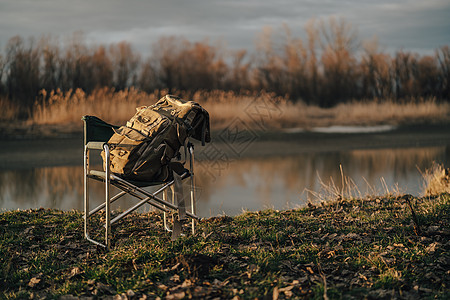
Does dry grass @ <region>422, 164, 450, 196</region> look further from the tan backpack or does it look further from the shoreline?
the tan backpack

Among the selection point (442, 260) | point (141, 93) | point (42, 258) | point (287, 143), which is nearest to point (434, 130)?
point (287, 143)

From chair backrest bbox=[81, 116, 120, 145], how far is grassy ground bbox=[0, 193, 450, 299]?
879 mm

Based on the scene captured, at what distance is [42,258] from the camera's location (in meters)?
3.69

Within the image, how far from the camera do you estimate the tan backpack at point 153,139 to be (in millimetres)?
3891

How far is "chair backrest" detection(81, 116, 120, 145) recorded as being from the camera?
4125mm

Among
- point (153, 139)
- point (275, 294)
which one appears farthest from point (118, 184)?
point (275, 294)

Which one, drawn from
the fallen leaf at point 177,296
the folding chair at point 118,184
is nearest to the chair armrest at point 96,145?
the folding chair at point 118,184

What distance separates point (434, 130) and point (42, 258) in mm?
16976

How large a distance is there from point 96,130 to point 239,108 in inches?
412

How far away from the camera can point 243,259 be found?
11.2 ft

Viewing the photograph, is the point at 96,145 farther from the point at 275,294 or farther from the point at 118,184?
the point at 275,294

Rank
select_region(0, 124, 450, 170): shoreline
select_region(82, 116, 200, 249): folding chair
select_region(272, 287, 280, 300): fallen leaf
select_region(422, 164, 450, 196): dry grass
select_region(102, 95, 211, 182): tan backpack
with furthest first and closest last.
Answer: select_region(0, 124, 450, 170): shoreline, select_region(422, 164, 450, 196): dry grass, select_region(102, 95, 211, 182): tan backpack, select_region(82, 116, 200, 249): folding chair, select_region(272, 287, 280, 300): fallen leaf

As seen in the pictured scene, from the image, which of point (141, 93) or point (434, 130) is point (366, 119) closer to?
point (434, 130)

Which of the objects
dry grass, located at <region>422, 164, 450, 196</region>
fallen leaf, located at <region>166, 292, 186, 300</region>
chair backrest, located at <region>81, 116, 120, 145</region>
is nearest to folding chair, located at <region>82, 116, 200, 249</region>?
chair backrest, located at <region>81, 116, 120, 145</region>
